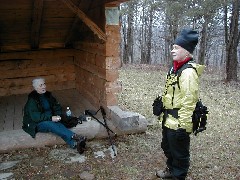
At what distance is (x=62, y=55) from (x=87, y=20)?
11.0ft

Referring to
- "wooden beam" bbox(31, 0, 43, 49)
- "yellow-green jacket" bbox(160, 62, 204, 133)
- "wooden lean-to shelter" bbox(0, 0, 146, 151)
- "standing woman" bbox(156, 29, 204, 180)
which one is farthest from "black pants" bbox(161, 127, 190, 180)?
"wooden beam" bbox(31, 0, 43, 49)

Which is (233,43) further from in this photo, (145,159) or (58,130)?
(58,130)

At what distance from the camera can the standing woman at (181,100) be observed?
3.49 metres

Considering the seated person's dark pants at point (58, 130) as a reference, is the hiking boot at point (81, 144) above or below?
below

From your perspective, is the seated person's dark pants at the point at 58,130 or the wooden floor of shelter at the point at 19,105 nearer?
the seated person's dark pants at the point at 58,130

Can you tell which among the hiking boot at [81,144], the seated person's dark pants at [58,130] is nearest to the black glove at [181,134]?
the hiking boot at [81,144]

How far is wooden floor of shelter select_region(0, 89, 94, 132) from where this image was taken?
6121 millimetres

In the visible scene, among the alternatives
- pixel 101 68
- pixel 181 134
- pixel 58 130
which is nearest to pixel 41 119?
pixel 58 130

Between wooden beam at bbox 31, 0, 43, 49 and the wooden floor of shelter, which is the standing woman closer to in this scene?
the wooden floor of shelter

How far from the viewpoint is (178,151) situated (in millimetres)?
3803

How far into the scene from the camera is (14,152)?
5.02m

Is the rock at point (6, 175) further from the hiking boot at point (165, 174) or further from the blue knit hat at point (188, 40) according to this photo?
the blue knit hat at point (188, 40)

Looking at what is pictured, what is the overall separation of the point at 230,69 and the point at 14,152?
9.82 m

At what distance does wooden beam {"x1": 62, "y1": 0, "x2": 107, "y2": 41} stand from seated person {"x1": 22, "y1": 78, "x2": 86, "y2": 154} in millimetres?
1360
